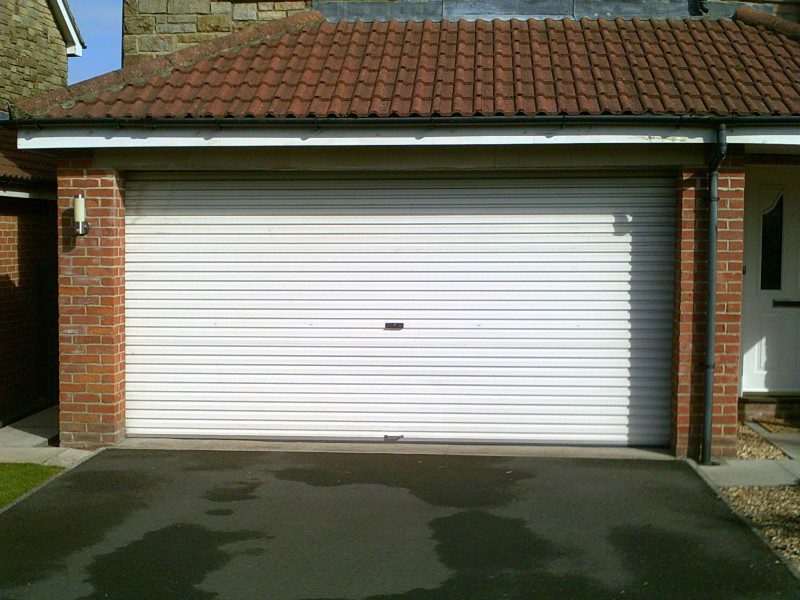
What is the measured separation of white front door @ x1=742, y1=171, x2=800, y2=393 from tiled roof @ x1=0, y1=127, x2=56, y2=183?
7.50 meters

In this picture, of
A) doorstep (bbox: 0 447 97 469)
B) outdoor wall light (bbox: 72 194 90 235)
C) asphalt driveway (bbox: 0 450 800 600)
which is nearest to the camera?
asphalt driveway (bbox: 0 450 800 600)

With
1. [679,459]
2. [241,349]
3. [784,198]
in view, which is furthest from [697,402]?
[241,349]

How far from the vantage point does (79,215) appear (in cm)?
821

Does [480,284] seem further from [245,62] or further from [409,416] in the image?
[245,62]

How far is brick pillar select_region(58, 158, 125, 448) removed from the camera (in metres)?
8.38

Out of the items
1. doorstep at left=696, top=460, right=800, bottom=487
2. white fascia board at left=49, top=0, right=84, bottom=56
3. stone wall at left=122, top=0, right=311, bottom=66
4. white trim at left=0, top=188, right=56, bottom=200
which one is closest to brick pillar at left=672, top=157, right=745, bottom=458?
doorstep at left=696, top=460, right=800, bottom=487

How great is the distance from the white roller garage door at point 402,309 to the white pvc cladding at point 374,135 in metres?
0.80

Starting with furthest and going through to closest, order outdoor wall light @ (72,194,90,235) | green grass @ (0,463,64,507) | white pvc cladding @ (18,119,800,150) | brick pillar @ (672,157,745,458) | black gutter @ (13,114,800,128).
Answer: outdoor wall light @ (72,194,90,235) → brick pillar @ (672,157,745,458) → white pvc cladding @ (18,119,800,150) → black gutter @ (13,114,800,128) → green grass @ (0,463,64,507)

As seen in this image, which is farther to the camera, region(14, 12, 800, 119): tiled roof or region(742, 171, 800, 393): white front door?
region(742, 171, 800, 393): white front door

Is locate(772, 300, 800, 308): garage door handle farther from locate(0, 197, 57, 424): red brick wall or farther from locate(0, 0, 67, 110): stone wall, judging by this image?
locate(0, 0, 67, 110): stone wall

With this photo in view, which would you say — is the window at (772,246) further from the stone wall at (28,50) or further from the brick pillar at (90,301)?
the stone wall at (28,50)

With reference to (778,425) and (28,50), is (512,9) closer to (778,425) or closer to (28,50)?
(778,425)

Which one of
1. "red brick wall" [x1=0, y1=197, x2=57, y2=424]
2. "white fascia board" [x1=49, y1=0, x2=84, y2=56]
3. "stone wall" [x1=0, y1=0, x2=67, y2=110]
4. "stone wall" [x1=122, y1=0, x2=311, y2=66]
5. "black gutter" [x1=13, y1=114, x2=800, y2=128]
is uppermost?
"white fascia board" [x1=49, y1=0, x2=84, y2=56]

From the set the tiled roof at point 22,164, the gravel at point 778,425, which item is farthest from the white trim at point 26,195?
the gravel at point 778,425
